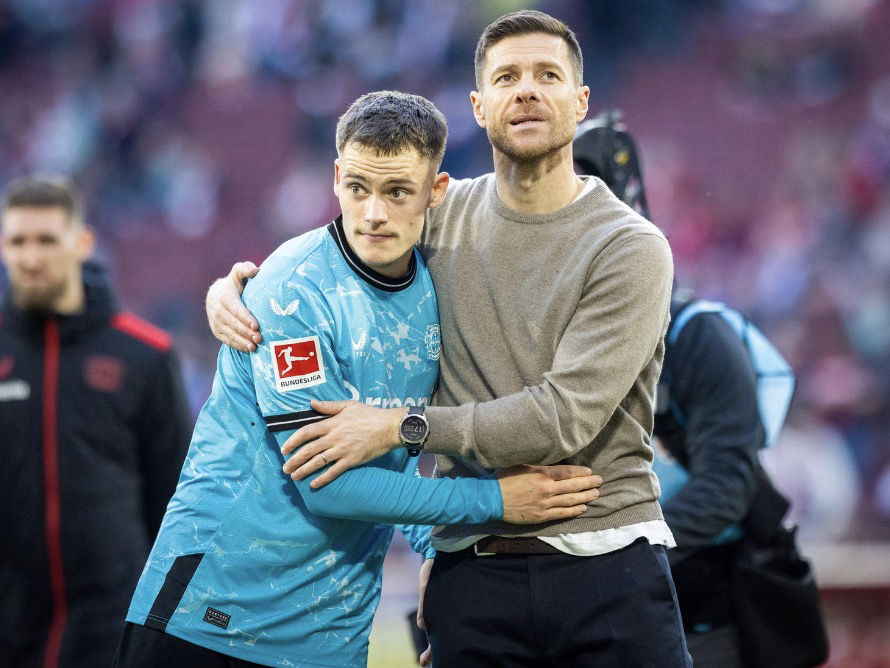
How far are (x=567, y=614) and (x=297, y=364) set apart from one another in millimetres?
830

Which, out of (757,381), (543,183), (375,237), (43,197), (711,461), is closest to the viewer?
(375,237)

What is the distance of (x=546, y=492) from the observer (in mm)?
2797

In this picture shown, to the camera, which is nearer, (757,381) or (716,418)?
(716,418)

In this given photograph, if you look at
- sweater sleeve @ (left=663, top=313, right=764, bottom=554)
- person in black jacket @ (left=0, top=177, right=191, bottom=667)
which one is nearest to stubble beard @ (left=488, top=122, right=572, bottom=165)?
sweater sleeve @ (left=663, top=313, right=764, bottom=554)

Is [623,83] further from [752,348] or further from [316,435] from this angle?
[316,435]

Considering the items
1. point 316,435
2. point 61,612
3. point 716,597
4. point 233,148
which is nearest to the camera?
point 316,435

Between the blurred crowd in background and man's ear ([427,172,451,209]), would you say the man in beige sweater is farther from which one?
the blurred crowd in background

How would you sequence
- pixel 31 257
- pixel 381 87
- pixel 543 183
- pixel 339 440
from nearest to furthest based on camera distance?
pixel 339 440 < pixel 543 183 < pixel 31 257 < pixel 381 87

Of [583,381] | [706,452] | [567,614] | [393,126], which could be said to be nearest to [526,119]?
[393,126]

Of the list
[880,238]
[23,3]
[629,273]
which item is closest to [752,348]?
[629,273]

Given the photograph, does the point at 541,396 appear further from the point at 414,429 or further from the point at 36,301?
the point at 36,301

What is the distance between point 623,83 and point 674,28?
34.5 inches

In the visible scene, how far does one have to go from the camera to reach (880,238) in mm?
11484

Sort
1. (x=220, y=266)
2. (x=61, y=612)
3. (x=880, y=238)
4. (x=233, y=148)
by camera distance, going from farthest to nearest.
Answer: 1. (x=233, y=148)
2. (x=220, y=266)
3. (x=880, y=238)
4. (x=61, y=612)
